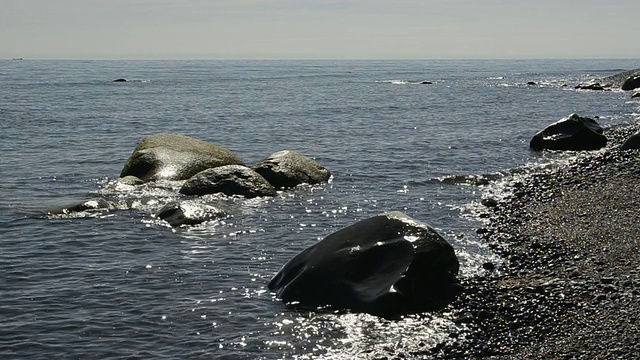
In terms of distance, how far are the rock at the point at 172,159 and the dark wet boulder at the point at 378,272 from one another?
12787 mm

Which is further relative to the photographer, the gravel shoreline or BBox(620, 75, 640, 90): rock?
BBox(620, 75, 640, 90): rock

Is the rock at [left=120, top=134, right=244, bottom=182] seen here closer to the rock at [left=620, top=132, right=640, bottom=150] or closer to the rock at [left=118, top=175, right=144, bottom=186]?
the rock at [left=118, top=175, right=144, bottom=186]

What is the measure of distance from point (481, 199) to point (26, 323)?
54.1ft

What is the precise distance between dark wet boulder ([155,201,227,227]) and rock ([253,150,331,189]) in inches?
189

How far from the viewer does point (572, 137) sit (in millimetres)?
33594

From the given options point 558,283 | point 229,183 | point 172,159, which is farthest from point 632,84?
point 558,283

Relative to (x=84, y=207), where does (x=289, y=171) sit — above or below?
above

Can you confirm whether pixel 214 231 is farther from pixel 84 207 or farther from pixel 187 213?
pixel 84 207

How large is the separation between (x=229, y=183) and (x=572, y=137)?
18.7 m

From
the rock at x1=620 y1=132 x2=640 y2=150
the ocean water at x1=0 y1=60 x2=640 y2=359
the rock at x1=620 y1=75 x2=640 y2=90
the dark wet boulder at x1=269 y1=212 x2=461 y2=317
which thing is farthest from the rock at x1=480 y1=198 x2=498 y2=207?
the rock at x1=620 y1=75 x2=640 y2=90

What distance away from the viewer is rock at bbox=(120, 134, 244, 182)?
27.2 metres

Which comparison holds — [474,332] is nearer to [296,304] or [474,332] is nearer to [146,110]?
[296,304]

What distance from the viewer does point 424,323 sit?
13.2 metres

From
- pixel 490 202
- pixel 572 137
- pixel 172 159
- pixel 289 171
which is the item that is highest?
pixel 572 137
